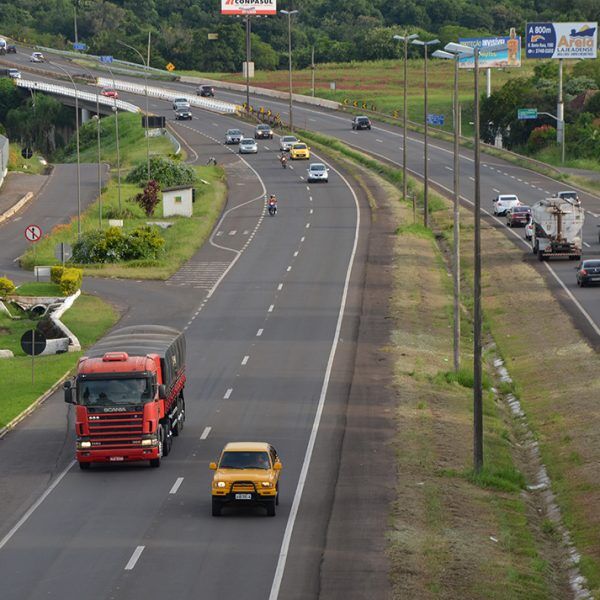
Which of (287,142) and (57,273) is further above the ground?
(287,142)

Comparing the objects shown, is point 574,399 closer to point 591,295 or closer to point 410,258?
point 591,295

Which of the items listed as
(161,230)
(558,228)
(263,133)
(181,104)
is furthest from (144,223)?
(181,104)

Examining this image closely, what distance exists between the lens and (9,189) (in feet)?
390

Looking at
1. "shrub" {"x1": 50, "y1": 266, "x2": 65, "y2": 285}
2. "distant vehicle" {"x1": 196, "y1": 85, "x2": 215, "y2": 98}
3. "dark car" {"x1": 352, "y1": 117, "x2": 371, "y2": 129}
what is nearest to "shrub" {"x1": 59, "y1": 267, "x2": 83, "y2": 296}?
"shrub" {"x1": 50, "y1": 266, "x2": 65, "y2": 285}

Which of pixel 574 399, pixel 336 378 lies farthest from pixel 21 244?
pixel 574 399

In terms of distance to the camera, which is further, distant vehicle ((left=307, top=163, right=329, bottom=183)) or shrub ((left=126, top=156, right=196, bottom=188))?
distant vehicle ((left=307, top=163, right=329, bottom=183))

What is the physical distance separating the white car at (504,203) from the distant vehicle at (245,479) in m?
72.7

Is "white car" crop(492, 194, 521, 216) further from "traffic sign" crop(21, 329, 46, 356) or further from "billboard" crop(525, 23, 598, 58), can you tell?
"traffic sign" crop(21, 329, 46, 356)

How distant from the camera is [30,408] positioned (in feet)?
158

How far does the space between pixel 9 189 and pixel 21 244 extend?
88.2 feet

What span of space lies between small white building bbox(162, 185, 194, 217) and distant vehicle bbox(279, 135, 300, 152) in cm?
3740

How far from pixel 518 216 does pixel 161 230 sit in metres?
24.6

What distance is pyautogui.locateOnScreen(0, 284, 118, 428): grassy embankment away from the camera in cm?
4978

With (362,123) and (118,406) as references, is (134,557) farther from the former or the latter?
(362,123)
